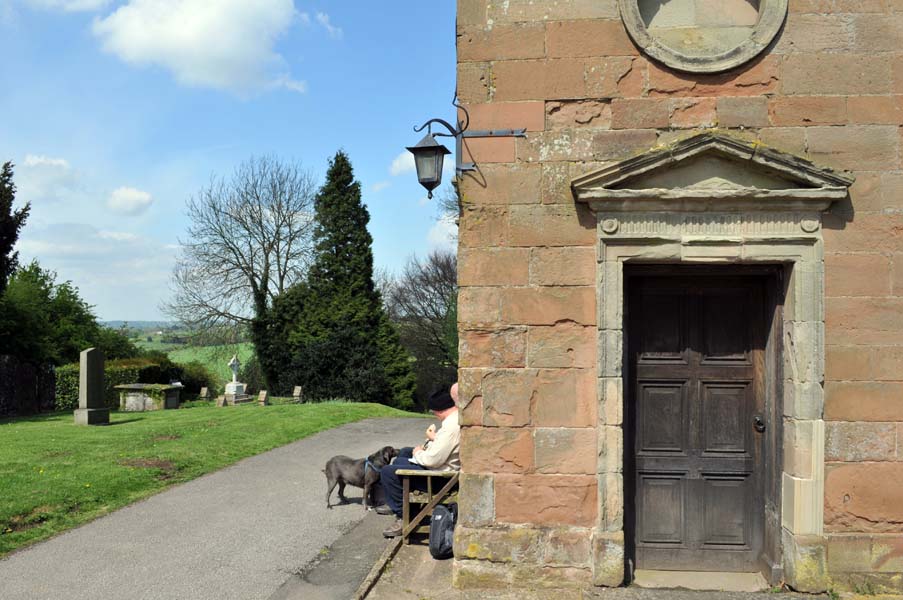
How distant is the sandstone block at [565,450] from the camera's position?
5.36m

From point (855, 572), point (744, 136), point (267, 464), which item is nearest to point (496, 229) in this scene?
point (744, 136)

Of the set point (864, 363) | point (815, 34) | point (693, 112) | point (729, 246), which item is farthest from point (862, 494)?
point (815, 34)

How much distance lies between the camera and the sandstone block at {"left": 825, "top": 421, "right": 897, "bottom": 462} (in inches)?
206

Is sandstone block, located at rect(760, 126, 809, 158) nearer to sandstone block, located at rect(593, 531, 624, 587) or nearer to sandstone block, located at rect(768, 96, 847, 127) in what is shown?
sandstone block, located at rect(768, 96, 847, 127)

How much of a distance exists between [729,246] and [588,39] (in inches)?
74.5

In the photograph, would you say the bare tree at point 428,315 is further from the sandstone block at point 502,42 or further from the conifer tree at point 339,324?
the sandstone block at point 502,42

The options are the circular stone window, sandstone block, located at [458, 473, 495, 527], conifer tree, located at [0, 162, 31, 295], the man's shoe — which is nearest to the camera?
the circular stone window

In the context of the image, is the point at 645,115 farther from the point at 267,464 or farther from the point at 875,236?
the point at 267,464

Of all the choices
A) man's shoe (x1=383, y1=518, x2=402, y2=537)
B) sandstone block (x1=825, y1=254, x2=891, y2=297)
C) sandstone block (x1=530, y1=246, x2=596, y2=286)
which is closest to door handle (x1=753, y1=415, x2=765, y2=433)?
sandstone block (x1=825, y1=254, x2=891, y2=297)

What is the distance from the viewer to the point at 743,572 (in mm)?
5648

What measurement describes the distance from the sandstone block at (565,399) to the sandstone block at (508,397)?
2.7 inches

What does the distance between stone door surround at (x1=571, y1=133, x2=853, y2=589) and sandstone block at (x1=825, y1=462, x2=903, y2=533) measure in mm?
124

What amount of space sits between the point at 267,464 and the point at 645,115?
8.42m

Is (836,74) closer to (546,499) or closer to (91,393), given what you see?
(546,499)
